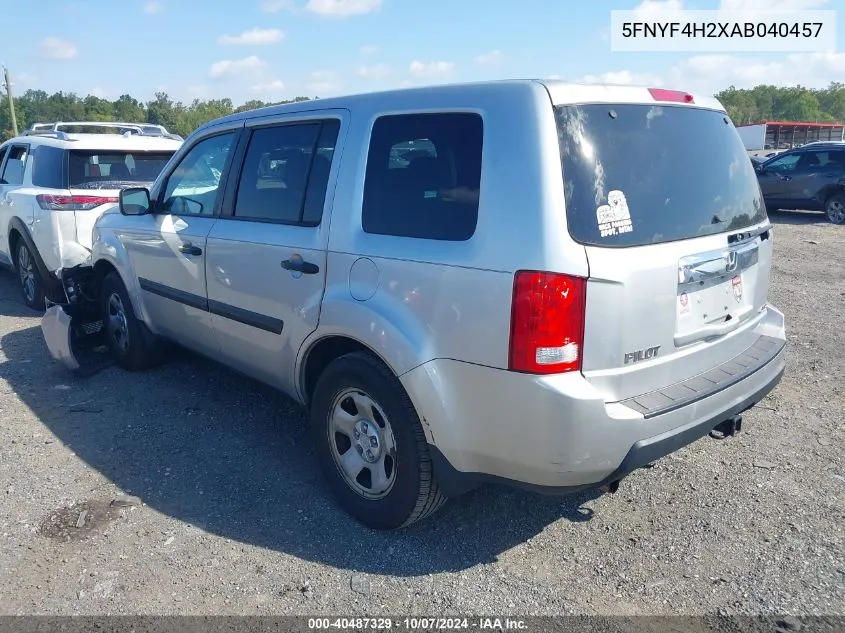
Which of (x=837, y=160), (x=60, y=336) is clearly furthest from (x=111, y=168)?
(x=837, y=160)

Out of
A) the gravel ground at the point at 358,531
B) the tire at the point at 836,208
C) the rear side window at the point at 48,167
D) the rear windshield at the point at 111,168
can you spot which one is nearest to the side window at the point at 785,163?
the tire at the point at 836,208

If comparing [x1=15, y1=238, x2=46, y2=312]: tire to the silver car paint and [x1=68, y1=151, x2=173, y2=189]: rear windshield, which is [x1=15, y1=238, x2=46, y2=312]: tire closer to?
[x1=68, y1=151, x2=173, y2=189]: rear windshield

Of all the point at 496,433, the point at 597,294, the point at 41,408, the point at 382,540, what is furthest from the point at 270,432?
the point at 597,294

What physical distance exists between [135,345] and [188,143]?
163 centimetres

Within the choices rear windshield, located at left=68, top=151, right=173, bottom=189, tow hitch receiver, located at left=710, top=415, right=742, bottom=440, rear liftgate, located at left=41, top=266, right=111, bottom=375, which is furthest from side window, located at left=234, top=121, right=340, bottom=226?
rear windshield, located at left=68, top=151, right=173, bottom=189

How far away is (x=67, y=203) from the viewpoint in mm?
6512

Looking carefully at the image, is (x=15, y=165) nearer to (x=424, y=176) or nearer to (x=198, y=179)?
(x=198, y=179)

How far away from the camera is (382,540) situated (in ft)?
10.4

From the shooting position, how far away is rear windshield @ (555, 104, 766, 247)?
2498 mm

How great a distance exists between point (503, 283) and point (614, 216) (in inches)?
19.6

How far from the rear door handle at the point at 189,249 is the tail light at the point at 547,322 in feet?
7.83

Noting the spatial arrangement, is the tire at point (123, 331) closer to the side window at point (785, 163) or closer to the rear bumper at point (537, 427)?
the rear bumper at point (537, 427)

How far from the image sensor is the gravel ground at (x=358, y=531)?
276 centimetres

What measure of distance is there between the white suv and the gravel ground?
2.48 meters
